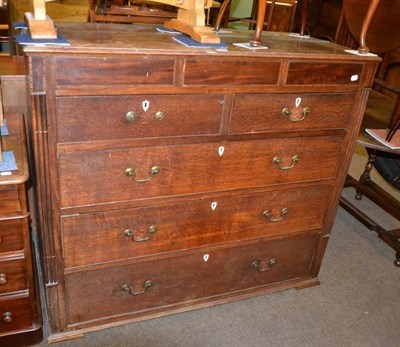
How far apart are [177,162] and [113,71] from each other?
15.3 inches

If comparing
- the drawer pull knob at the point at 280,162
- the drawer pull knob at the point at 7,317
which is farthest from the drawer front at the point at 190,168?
the drawer pull knob at the point at 7,317

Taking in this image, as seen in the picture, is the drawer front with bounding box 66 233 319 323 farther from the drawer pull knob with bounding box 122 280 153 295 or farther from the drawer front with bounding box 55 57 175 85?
the drawer front with bounding box 55 57 175 85

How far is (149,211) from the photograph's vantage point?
1.52 meters

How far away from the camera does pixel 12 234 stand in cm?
138

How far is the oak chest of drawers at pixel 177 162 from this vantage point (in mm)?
1279

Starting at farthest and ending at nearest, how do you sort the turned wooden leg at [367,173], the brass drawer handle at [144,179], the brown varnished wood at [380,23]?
1. the turned wooden leg at [367,173]
2. the brown varnished wood at [380,23]
3. the brass drawer handle at [144,179]

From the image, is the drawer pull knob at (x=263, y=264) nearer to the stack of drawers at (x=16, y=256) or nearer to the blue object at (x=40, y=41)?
the stack of drawers at (x=16, y=256)

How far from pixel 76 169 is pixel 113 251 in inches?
14.3

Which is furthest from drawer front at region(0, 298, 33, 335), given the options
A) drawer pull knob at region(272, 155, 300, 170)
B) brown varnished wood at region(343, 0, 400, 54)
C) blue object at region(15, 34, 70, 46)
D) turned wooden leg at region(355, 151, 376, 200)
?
brown varnished wood at region(343, 0, 400, 54)

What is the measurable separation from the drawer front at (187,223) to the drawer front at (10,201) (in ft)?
0.50

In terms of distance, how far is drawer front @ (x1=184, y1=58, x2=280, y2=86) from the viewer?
1346 millimetres

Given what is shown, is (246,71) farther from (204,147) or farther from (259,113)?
(204,147)

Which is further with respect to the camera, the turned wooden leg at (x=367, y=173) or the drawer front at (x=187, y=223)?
the turned wooden leg at (x=367, y=173)

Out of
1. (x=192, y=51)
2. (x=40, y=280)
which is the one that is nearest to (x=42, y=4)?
(x=192, y=51)
